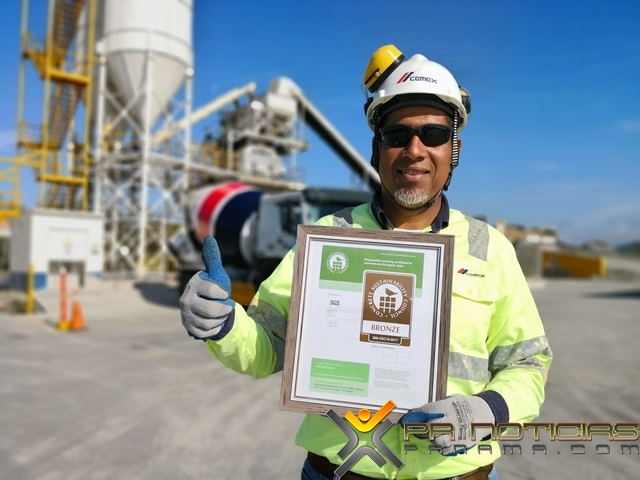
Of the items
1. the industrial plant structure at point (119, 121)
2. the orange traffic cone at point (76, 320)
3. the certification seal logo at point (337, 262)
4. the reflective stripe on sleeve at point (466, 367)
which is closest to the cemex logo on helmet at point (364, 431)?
the reflective stripe on sleeve at point (466, 367)

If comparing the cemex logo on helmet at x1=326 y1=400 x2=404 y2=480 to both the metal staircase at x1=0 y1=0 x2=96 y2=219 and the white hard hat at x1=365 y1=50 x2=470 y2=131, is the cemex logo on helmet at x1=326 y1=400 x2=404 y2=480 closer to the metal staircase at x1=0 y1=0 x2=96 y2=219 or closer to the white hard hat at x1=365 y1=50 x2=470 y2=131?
the white hard hat at x1=365 y1=50 x2=470 y2=131

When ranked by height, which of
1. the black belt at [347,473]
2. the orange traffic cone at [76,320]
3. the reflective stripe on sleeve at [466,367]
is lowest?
the orange traffic cone at [76,320]

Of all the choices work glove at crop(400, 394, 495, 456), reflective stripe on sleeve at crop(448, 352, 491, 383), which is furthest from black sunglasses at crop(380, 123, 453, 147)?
work glove at crop(400, 394, 495, 456)

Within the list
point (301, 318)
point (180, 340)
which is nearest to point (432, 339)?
point (301, 318)

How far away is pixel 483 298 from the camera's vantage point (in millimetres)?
1743

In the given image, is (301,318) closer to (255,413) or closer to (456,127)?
(456,127)

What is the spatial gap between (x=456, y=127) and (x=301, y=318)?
1.01 meters

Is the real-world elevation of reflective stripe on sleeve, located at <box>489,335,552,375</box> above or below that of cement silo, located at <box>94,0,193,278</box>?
below

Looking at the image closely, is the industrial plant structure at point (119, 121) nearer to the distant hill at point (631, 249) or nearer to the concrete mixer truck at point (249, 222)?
the concrete mixer truck at point (249, 222)

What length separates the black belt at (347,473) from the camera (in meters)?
1.74

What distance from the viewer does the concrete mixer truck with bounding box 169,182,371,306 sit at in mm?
10953

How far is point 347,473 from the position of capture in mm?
1749

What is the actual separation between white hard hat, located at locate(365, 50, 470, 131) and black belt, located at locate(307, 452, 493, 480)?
4.34 feet

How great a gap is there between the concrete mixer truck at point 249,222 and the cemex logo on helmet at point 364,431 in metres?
7.79
